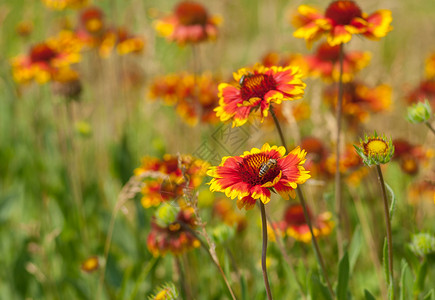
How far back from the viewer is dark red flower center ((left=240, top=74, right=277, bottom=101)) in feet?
3.13

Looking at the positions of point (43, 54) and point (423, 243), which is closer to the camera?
point (423, 243)

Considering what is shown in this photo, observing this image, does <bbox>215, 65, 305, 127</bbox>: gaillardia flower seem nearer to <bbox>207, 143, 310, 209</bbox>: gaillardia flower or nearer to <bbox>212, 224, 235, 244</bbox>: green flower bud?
<bbox>207, 143, 310, 209</bbox>: gaillardia flower

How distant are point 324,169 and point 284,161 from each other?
0.97 m

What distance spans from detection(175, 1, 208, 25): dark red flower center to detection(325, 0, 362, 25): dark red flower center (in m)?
0.94

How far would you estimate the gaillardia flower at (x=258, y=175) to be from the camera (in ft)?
2.51

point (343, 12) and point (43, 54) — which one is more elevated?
point (343, 12)

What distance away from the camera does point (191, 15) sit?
79.7 inches

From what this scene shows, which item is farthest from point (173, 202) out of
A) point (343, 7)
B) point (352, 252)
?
point (343, 7)

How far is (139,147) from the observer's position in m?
2.52

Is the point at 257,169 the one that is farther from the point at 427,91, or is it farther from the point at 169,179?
the point at 427,91

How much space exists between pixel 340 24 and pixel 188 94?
43.5 inches

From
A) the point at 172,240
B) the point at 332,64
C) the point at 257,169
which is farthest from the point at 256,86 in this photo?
the point at 332,64

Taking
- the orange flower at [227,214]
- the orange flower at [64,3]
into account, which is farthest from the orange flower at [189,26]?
the orange flower at [227,214]

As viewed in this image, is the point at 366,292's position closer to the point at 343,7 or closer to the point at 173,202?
the point at 173,202
